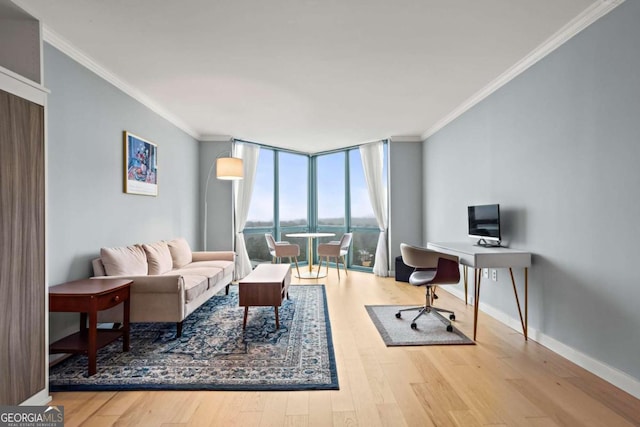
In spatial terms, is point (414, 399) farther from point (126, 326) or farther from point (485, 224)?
point (126, 326)

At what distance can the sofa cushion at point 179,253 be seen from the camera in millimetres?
4480

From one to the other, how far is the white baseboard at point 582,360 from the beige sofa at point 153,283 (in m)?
3.27

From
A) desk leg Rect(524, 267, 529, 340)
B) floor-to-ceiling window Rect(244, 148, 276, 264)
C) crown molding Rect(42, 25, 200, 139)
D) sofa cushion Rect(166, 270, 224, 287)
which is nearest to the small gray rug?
desk leg Rect(524, 267, 529, 340)

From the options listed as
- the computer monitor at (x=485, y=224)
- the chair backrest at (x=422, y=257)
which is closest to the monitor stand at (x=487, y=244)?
the computer monitor at (x=485, y=224)

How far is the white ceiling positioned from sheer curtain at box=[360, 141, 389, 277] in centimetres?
189

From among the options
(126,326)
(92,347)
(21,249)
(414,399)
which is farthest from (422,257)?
(21,249)

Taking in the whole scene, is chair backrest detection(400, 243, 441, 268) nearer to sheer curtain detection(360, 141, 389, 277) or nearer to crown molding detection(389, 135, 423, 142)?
sheer curtain detection(360, 141, 389, 277)

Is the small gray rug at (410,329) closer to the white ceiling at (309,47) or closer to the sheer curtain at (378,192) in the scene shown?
the sheer curtain at (378,192)

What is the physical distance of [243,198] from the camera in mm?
6258

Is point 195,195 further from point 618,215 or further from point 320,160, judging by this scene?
point 618,215

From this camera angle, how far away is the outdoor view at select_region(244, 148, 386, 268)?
22.5ft

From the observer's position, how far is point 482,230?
3.73 m

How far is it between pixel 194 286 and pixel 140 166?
174 centimetres

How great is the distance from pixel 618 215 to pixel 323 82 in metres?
2.80
